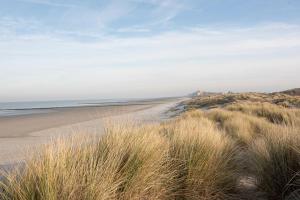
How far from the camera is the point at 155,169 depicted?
4.57 meters

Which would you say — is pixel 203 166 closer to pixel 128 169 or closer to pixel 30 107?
pixel 128 169

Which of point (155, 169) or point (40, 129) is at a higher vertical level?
point (155, 169)

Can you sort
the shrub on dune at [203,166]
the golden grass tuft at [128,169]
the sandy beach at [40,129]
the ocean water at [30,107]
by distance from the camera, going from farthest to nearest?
the ocean water at [30,107]
the sandy beach at [40,129]
the shrub on dune at [203,166]
the golden grass tuft at [128,169]

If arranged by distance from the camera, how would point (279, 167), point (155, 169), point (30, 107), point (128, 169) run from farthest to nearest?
point (30, 107)
point (279, 167)
point (155, 169)
point (128, 169)

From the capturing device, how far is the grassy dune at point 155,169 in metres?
3.50

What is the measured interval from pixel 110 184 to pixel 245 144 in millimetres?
5536

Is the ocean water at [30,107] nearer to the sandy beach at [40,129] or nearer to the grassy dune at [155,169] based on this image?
the sandy beach at [40,129]

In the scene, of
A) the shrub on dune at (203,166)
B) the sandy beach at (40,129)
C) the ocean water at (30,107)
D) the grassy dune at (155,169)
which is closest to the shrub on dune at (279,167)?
the grassy dune at (155,169)

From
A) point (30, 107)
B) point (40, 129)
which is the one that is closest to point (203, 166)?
point (40, 129)

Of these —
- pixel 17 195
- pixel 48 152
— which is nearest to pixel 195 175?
pixel 48 152

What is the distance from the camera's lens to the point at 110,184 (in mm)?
3770

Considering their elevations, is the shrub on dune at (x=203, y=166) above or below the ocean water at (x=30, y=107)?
above

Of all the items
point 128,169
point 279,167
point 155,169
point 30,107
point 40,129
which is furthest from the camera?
point 30,107

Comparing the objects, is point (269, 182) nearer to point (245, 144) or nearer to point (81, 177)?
point (81, 177)
